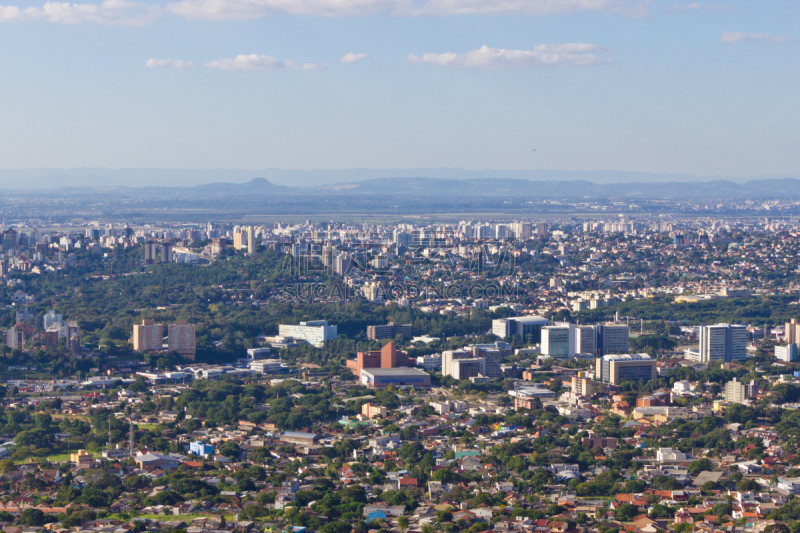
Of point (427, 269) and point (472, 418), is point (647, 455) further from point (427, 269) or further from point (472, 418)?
point (427, 269)

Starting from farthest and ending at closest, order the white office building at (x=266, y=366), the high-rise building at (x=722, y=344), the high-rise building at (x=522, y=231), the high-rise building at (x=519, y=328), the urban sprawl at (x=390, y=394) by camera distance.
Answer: the high-rise building at (x=522, y=231) < the high-rise building at (x=519, y=328) < the high-rise building at (x=722, y=344) < the white office building at (x=266, y=366) < the urban sprawl at (x=390, y=394)

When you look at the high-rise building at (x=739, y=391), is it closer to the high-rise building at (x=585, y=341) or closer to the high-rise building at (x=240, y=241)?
the high-rise building at (x=585, y=341)

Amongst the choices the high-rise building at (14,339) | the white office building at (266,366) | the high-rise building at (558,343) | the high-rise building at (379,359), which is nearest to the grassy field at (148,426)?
the white office building at (266,366)

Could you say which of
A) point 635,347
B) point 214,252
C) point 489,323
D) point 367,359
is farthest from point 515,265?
point 367,359

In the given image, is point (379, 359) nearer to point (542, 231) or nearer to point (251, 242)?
point (251, 242)

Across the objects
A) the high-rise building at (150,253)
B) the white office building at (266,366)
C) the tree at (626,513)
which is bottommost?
the white office building at (266,366)

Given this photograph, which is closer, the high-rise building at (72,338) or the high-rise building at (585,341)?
the high-rise building at (72,338)
